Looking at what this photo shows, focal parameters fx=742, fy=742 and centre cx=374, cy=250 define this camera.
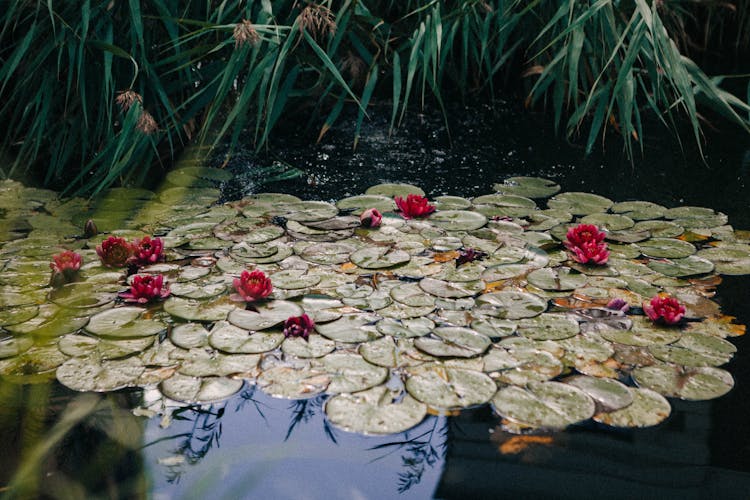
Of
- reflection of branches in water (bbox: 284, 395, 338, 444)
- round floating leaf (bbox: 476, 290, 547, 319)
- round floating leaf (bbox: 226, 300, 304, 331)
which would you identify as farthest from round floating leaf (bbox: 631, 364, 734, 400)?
round floating leaf (bbox: 226, 300, 304, 331)

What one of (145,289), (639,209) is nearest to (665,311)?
(639,209)

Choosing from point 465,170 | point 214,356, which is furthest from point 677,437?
point 465,170

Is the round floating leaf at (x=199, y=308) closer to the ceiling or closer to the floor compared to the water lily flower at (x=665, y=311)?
closer to the floor

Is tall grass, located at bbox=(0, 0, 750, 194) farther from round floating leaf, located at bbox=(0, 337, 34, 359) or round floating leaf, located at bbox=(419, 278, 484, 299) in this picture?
round floating leaf, located at bbox=(0, 337, 34, 359)

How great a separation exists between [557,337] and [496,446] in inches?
14.6

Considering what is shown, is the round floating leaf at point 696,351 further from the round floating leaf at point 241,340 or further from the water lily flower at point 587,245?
the round floating leaf at point 241,340

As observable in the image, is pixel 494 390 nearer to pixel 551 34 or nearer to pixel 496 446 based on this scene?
pixel 496 446

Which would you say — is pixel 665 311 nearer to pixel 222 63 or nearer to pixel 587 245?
pixel 587 245

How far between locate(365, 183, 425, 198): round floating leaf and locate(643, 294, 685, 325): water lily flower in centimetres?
89

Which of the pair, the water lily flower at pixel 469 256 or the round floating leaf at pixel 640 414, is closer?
the round floating leaf at pixel 640 414

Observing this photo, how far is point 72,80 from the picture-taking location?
96.5 inches

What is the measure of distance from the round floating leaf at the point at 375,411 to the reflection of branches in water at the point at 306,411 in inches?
0.6

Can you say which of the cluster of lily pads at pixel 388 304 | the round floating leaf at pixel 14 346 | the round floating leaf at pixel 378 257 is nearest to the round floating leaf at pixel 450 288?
the cluster of lily pads at pixel 388 304

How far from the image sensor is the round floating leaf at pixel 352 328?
62.2 inches
